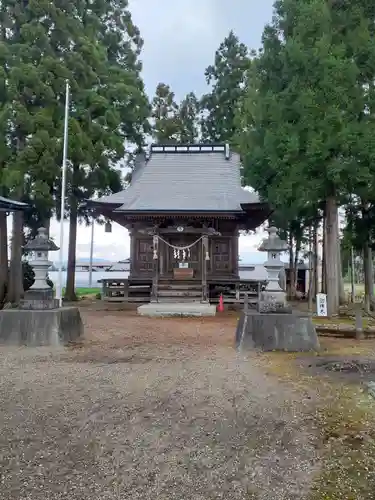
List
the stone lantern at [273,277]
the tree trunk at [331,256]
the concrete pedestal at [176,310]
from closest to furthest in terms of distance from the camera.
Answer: the stone lantern at [273,277] < the tree trunk at [331,256] < the concrete pedestal at [176,310]

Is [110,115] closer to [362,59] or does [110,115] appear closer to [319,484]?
[362,59]

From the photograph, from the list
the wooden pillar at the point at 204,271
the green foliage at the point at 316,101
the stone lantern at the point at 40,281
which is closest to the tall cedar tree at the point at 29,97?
the wooden pillar at the point at 204,271

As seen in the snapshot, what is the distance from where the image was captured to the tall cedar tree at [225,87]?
27172mm

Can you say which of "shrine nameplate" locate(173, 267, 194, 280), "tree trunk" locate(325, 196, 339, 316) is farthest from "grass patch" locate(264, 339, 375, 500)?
"shrine nameplate" locate(173, 267, 194, 280)

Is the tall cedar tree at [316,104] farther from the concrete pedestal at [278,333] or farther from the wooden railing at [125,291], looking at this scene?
the wooden railing at [125,291]

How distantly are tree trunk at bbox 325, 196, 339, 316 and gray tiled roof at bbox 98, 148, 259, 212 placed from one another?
2729mm

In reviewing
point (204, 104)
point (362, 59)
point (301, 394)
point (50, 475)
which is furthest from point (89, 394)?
point (204, 104)

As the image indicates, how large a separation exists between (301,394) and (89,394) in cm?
246

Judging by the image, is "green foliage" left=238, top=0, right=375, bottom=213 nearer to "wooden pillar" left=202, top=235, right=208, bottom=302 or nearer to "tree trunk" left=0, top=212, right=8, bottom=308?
"wooden pillar" left=202, top=235, right=208, bottom=302

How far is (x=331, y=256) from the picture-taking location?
13.8 meters

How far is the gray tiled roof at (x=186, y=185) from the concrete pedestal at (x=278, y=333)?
7.13 meters

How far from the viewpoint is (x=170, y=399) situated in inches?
190

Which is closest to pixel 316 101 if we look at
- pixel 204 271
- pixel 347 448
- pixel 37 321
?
pixel 204 271

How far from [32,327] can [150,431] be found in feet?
16.0
